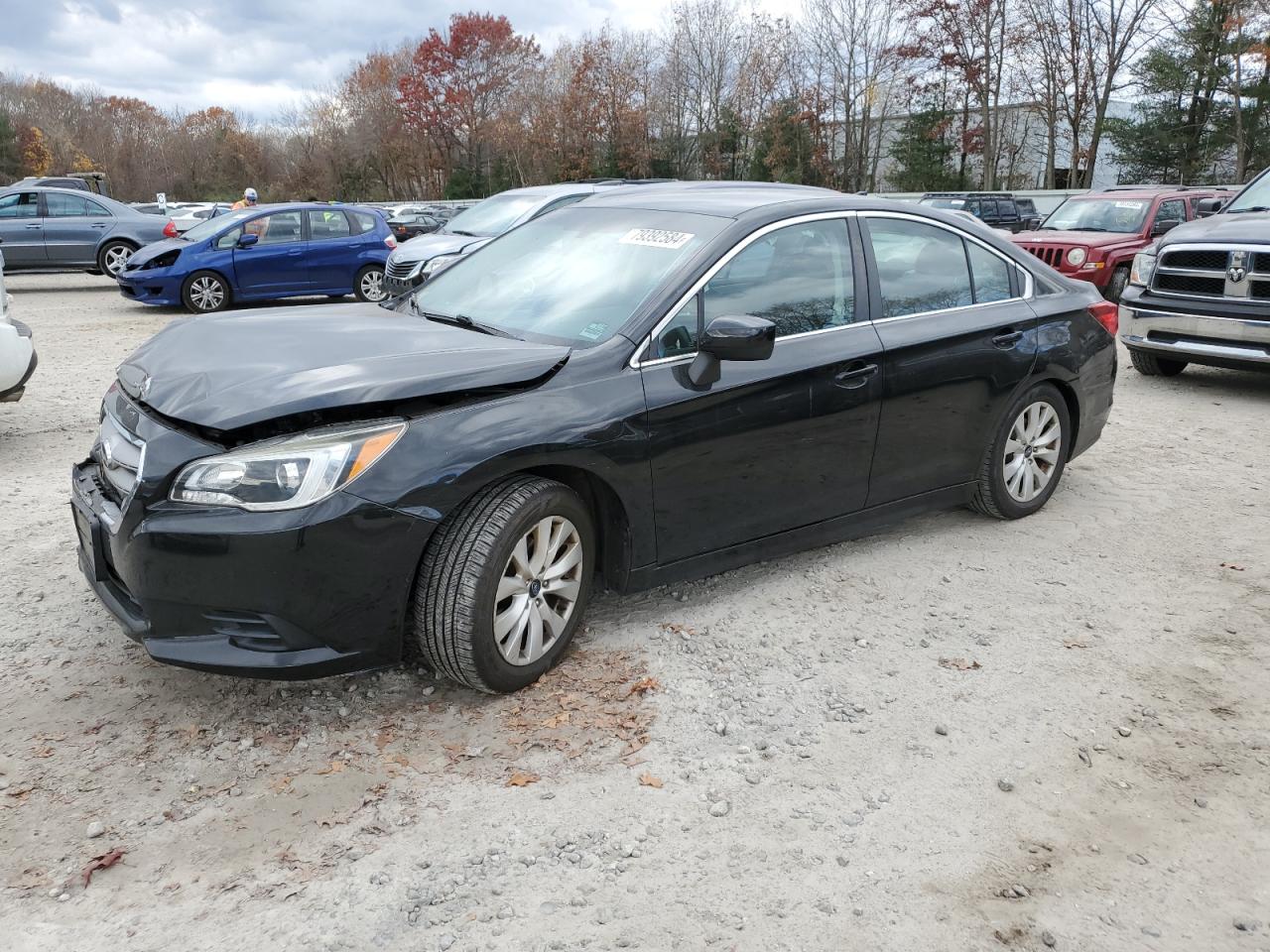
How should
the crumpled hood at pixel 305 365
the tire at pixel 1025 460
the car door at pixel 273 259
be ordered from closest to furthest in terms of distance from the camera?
the crumpled hood at pixel 305 365 → the tire at pixel 1025 460 → the car door at pixel 273 259

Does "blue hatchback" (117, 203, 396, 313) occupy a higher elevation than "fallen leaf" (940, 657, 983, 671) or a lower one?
higher

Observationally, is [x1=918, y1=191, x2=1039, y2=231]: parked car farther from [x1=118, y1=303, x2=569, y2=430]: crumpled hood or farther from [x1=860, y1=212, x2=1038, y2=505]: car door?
[x1=118, y1=303, x2=569, y2=430]: crumpled hood

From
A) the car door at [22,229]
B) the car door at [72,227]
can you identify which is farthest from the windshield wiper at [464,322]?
the car door at [22,229]

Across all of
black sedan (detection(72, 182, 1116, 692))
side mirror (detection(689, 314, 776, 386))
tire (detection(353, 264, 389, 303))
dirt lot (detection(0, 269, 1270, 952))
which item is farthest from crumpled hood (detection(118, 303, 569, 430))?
tire (detection(353, 264, 389, 303))

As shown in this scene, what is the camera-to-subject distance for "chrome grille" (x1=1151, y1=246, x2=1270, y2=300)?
27.0 ft

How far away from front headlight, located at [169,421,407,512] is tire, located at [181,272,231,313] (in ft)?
39.8

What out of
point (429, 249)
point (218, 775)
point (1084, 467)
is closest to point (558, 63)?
point (429, 249)

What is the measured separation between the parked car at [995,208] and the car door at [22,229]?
16300 mm

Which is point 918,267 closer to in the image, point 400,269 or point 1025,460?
point 1025,460

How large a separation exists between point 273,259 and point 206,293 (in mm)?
1003

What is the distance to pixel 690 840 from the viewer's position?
2.86m

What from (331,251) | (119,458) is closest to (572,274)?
(119,458)

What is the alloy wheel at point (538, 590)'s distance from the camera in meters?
3.41

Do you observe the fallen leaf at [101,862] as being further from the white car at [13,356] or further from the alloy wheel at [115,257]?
the alloy wheel at [115,257]
